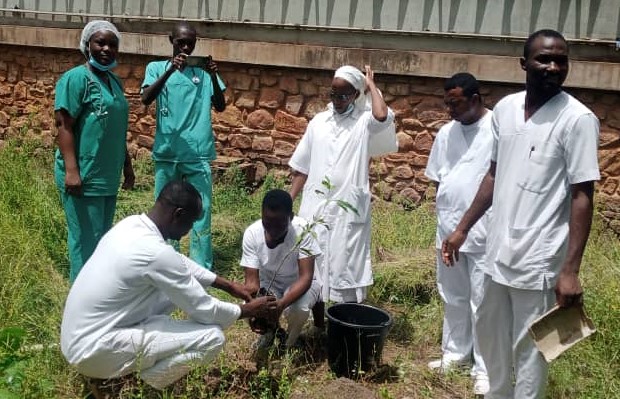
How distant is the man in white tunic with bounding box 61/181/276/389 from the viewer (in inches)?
130

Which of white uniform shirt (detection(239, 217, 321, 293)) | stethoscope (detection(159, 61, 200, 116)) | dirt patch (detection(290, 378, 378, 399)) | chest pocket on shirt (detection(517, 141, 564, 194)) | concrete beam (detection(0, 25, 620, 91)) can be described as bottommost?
dirt patch (detection(290, 378, 378, 399))

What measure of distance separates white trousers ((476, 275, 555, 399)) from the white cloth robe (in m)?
1.19

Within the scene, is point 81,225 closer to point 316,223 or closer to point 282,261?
point 282,261

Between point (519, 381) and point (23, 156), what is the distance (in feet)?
18.6

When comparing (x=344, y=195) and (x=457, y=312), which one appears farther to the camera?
(x=344, y=195)

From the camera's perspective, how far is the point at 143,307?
3490 millimetres

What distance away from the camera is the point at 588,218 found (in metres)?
2.96

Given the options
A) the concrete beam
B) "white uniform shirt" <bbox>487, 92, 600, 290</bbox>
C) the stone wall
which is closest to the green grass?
the stone wall

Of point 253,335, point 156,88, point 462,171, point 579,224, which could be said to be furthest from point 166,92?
point 579,224

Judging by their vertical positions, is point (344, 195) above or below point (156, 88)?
below

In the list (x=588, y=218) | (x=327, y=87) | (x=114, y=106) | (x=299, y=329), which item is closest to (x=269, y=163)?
(x=327, y=87)

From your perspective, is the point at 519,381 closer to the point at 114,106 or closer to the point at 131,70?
the point at 114,106

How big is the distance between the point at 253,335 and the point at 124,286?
1.30 m

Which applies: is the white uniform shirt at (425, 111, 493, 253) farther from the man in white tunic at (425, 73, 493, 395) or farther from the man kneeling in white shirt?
the man kneeling in white shirt
